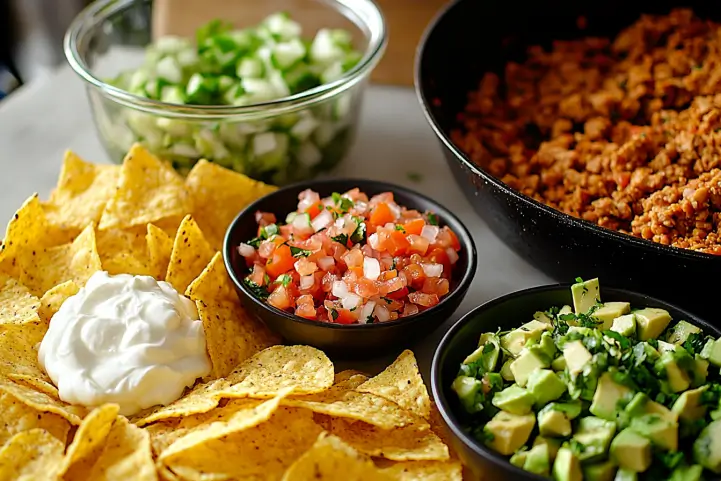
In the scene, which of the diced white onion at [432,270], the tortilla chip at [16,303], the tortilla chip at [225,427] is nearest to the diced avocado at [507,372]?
the diced white onion at [432,270]

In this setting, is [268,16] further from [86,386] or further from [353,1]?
[86,386]

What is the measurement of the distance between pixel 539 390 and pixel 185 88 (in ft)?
5.21

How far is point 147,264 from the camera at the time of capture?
241 centimetres

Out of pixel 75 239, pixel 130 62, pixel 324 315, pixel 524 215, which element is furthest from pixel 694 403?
pixel 130 62

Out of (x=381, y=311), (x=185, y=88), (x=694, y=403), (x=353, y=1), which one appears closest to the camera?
(x=694, y=403)

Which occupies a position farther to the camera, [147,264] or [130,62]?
[130,62]

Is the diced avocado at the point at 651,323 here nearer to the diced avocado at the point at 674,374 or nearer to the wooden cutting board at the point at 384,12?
the diced avocado at the point at 674,374

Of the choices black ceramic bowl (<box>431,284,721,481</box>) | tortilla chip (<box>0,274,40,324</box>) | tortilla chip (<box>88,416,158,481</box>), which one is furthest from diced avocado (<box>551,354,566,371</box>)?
tortilla chip (<box>0,274,40,324</box>)

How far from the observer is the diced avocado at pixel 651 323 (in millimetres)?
1898

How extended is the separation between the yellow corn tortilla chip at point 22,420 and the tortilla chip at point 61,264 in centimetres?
46

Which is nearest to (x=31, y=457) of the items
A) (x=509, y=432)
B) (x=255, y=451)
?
(x=255, y=451)

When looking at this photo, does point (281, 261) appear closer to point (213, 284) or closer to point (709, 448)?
point (213, 284)

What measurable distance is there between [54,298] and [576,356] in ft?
4.24

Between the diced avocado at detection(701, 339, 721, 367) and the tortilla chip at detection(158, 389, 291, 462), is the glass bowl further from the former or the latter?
the diced avocado at detection(701, 339, 721, 367)
